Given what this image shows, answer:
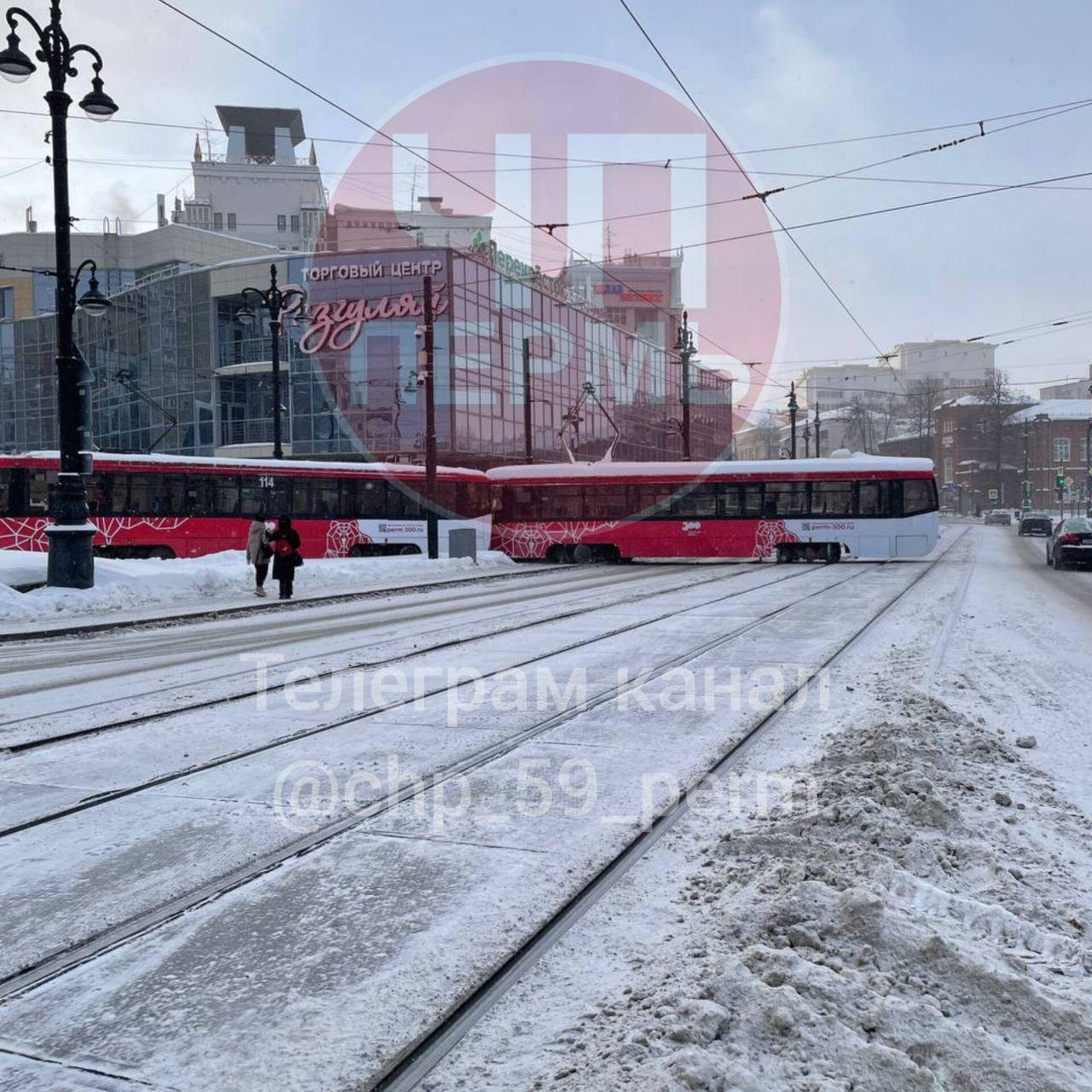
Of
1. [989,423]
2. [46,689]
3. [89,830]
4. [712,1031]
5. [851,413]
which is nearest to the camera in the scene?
[712,1031]

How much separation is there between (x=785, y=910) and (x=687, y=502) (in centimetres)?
2610

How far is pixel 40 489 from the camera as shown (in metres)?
23.4

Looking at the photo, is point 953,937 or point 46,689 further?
point 46,689

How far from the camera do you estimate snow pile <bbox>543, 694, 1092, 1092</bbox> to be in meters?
2.48

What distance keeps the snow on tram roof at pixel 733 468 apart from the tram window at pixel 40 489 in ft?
42.2

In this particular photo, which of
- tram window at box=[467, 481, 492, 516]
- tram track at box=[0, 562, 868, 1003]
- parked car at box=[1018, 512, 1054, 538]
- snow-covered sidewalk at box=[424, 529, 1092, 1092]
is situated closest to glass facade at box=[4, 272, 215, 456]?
tram window at box=[467, 481, 492, 516]

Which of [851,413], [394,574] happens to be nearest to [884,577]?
[394,574]

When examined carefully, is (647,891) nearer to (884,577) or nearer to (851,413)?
(884,577)

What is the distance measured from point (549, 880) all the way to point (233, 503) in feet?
77.9

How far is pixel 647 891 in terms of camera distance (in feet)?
12.4

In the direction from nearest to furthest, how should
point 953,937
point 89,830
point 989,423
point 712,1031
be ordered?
point 712,1031 → point 953,937 → point 89,830 → point 989,423

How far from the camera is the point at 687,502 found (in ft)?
95.3

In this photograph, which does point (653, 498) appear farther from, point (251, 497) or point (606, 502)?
point (251, 497)

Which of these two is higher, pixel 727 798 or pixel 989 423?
pixel 989 423
